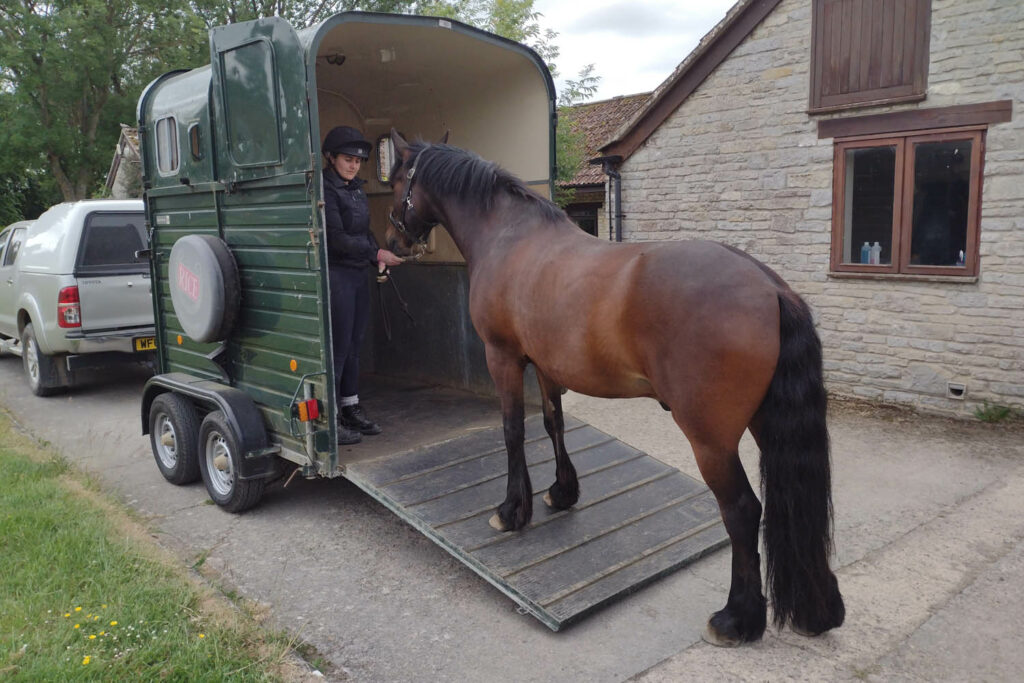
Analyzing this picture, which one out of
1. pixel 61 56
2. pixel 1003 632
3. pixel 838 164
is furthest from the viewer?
pixel 61 56

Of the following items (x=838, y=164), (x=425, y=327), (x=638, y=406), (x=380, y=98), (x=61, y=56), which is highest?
(x=61, y=56)

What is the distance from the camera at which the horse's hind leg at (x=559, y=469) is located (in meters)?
4.02

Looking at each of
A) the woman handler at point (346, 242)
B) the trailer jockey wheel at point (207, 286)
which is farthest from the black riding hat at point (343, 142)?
the trailer jockey wheel at point (207, 286)

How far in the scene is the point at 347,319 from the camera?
4582mm

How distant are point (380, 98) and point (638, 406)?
4079 mm

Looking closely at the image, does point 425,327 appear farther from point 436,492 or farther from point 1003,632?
point 1003,632

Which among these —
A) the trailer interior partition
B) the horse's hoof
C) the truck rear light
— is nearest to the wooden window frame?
the trailer interior partition

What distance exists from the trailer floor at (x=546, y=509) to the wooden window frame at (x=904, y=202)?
411cm

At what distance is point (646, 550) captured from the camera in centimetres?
370

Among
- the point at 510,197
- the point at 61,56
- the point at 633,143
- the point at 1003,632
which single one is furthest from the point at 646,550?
the point at 61,56

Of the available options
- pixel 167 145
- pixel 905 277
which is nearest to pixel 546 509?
pixel 167 145

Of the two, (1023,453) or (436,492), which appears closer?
(436,492)

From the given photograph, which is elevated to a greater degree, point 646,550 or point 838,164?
point 838,164

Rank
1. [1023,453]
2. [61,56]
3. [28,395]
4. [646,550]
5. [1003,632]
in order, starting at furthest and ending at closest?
[61,56]
[28,395]
[1023,453]
[646,550]
[1003,632]
